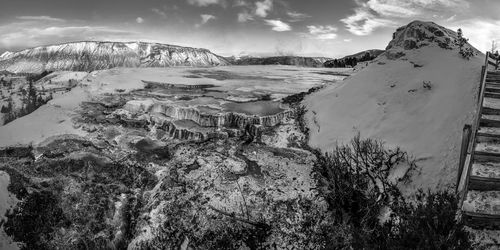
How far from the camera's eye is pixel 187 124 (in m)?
13.7

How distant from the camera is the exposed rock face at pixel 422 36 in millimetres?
A: 13966

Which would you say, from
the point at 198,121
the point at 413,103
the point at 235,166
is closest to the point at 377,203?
the point at 413,103

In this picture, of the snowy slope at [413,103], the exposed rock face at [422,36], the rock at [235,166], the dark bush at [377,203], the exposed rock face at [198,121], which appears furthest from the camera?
the exposed rock face at [422,36]

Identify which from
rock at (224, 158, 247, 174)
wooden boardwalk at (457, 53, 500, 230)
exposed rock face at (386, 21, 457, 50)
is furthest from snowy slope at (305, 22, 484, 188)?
rock at (224, 158, 247, 174)

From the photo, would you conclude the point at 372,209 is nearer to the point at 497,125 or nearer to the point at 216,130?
the point at 497,125

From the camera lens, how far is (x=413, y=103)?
35.0ft

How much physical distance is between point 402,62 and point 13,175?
15.6 metres

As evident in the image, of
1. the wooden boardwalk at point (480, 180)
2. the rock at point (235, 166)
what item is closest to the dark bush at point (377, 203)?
the wooden boardwalk at point (480, 180)

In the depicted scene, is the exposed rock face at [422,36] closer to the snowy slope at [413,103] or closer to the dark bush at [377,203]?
the snowy slope at [413,103]

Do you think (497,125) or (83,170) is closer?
(497,125)

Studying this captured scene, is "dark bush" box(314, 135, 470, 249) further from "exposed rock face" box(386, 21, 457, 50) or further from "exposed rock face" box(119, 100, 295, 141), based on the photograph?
"exposed rock face" box(386, 21, 457, 50)

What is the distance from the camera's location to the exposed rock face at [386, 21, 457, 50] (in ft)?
Answer: 45.8

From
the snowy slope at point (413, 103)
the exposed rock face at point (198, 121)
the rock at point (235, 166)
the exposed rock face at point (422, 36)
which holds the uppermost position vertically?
the exposed rock face at point (422, 36)

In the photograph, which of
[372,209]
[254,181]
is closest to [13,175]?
[254,181]
